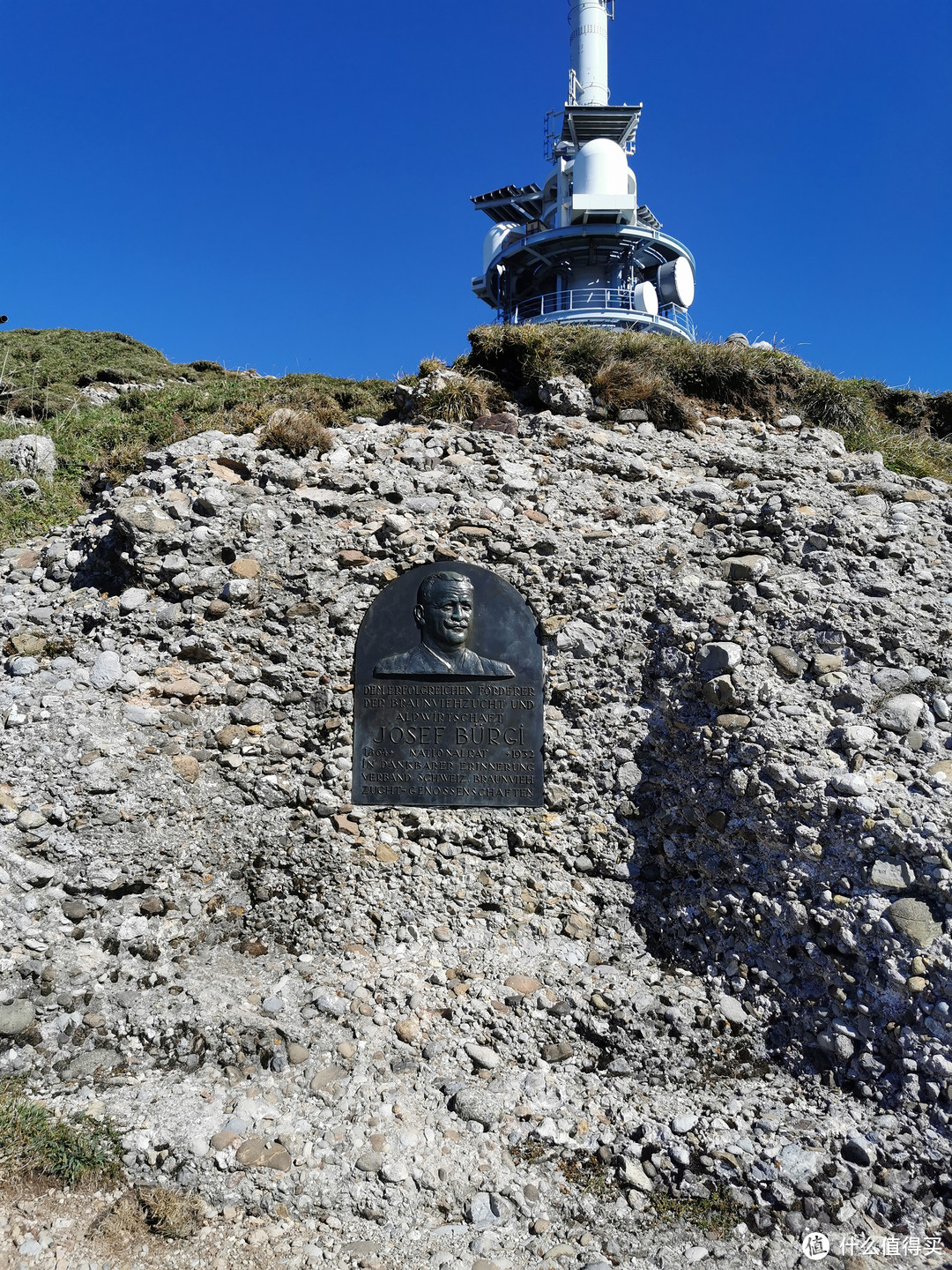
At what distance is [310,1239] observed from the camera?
3992mm

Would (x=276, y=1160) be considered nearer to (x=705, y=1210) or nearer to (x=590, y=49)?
(x=705, y=1210)

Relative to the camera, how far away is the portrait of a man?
6359 millimetres

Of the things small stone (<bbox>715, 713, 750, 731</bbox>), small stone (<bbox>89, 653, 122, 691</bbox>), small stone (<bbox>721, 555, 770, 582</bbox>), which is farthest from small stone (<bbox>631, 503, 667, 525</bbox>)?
small stone (<bbox>89, 653, 122, 691</bbox>)

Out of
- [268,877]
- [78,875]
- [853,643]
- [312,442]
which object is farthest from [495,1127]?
[312,442]

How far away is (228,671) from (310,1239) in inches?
158

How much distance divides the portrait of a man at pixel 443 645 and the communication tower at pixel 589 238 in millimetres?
23068

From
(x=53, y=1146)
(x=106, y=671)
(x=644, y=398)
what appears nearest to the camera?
(x=53, y=1146)

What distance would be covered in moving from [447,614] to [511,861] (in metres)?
2.08

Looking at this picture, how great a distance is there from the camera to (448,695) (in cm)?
635

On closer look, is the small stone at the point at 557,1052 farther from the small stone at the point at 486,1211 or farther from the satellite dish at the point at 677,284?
the satellite dish at the point at 677,284

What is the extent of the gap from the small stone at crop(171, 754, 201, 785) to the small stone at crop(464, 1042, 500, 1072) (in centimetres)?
290

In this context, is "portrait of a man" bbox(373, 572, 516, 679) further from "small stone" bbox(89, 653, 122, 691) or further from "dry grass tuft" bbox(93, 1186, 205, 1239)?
"dry grass tuft" bbox(93, 1186, 205, 1239)

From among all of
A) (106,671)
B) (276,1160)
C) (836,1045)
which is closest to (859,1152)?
(836,1045)

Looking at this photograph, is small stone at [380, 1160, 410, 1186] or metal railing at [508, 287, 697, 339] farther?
metal railing at [508, 287, 697, 339]
